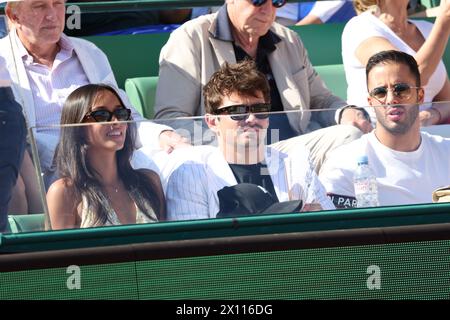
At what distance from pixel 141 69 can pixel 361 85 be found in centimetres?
125

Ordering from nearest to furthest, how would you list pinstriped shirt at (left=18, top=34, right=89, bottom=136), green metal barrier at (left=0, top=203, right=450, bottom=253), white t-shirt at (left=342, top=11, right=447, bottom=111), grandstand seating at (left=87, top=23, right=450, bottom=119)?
green metal barrier at (left=0, top=203, right=450, bottom=253), pinstriped shirt at (left=18, top=34, right=89, bottom=136), white t-shirt at (left=342, top=11, right=447, bottom=111), grandstand seating at (left=87, top=23, right=450, bottom=119)

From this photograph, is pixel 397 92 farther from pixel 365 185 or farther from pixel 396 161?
pixel 365 185

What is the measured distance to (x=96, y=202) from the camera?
337 cm

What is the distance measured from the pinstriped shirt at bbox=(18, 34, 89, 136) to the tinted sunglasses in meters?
1.35

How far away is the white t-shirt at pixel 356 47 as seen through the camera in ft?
17.5

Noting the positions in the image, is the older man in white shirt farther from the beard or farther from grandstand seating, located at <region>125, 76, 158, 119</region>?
the beard

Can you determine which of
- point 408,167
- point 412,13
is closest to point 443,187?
point 408,167

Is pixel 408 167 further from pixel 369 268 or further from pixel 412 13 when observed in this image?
Answer: pixel 412 13

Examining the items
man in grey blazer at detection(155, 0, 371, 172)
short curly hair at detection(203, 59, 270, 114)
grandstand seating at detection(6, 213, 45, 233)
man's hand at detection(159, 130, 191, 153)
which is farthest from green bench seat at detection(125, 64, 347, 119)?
grandstand seating at detection(6, 213, 45, 233)

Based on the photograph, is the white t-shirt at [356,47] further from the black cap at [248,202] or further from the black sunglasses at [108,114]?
the black cap at [248,202]

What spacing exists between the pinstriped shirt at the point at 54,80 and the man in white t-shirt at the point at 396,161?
162cm

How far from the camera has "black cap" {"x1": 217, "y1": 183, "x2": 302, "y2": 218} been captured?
3.43m

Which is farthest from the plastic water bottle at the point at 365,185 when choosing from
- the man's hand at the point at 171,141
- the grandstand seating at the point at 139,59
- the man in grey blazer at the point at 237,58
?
the grandstand seating at the point at 139,59

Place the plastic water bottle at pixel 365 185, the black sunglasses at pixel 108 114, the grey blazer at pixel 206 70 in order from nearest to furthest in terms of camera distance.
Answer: the plastic water bottle at pixel 365 185 → the black sunglasses at pixel 108 114 → the grey blazer at pixel 206 70
